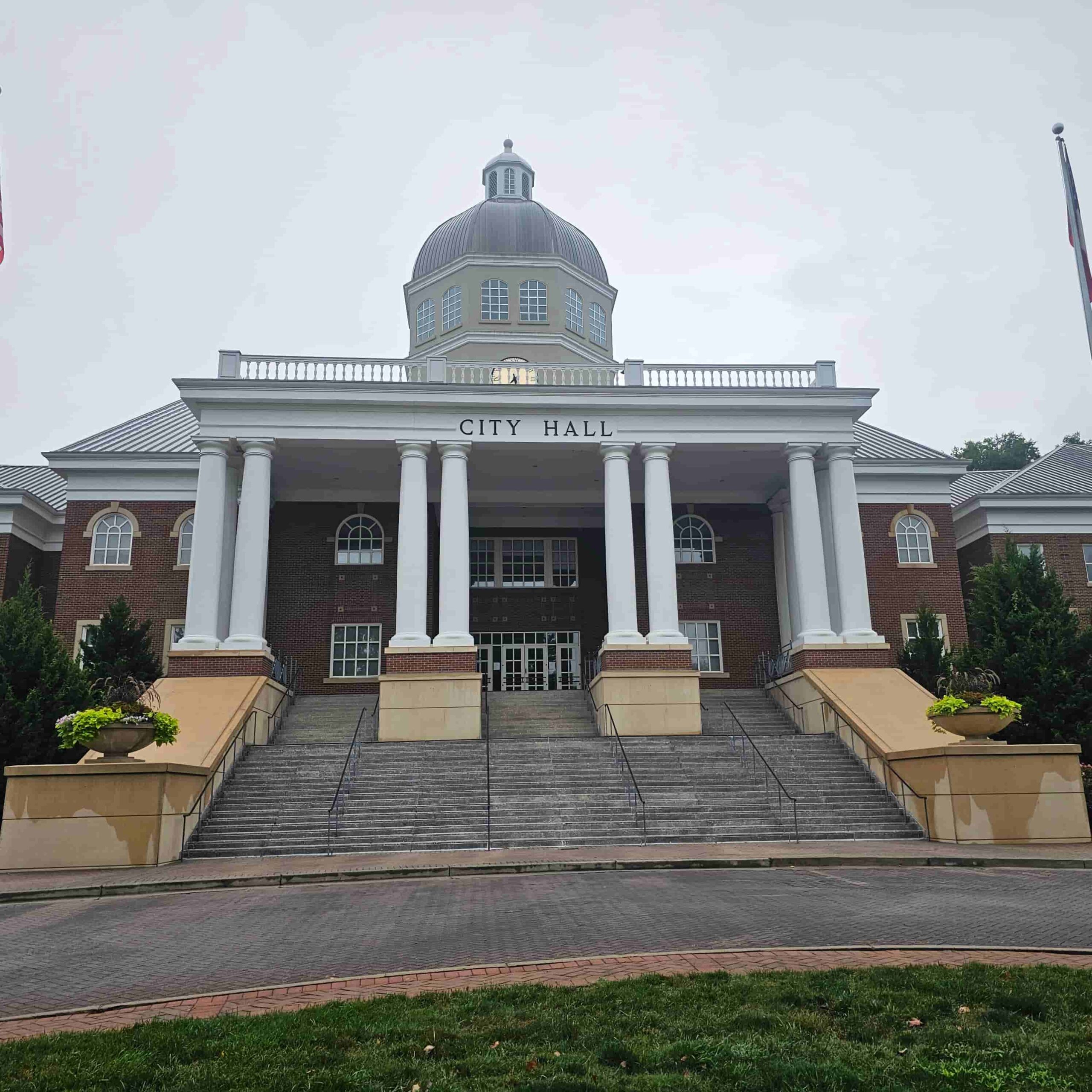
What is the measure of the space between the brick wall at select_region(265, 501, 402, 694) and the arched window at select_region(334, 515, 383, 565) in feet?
0.51

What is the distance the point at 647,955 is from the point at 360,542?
26215mm

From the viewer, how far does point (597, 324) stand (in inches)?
1551

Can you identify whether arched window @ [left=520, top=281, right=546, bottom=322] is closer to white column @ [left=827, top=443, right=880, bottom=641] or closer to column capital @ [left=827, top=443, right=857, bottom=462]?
column capital @ [left=827, top=443, right=857, bottom=462]

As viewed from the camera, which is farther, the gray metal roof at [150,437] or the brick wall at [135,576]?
the gray metal roof at [150,437]

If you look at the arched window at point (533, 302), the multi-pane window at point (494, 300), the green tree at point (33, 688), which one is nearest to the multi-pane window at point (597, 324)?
the arched window at point (533, 302)

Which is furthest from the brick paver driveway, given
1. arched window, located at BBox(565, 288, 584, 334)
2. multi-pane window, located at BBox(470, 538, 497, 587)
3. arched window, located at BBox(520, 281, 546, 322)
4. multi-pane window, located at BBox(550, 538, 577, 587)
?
arched window, located at BBox(565, 288, 584, 334)

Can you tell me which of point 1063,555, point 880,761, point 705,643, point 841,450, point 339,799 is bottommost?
point 339,799

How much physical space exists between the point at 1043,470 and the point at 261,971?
39.1 meters

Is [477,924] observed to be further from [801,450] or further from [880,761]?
[801,450]

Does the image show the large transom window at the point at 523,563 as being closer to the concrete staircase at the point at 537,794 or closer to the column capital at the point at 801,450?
the column capital at the point at 801,450

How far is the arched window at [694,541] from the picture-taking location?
34500 millimetres

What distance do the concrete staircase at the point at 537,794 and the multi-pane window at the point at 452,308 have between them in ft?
57.8

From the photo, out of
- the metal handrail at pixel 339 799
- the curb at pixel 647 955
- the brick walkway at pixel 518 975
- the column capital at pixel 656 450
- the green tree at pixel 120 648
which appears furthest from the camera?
the column capital at pixel 656 450

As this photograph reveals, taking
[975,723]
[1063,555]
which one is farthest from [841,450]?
[1063,555]
